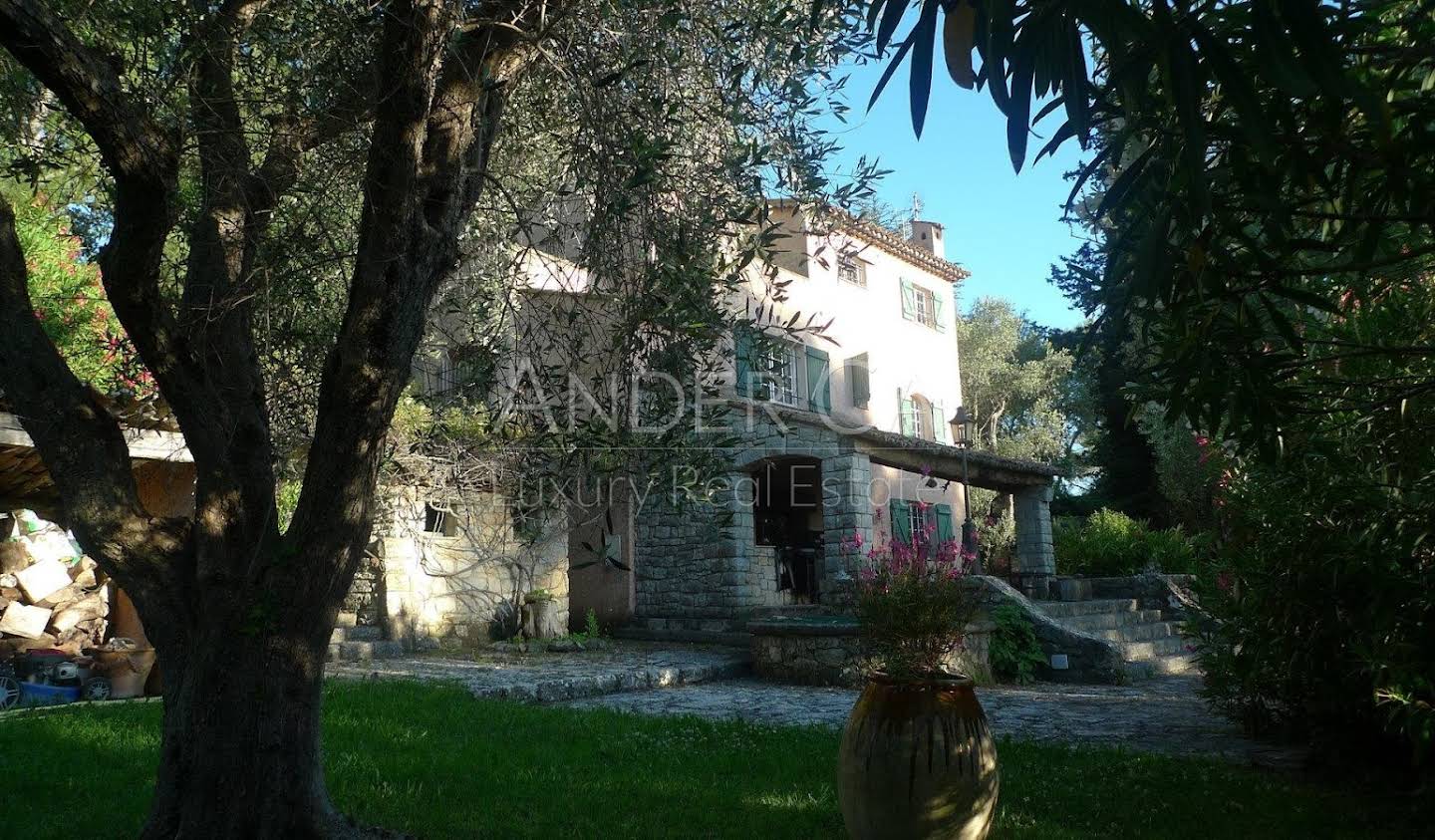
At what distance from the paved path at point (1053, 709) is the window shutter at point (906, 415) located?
383 inches

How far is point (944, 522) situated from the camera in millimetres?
20391

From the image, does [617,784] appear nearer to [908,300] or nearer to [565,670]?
[565,670]

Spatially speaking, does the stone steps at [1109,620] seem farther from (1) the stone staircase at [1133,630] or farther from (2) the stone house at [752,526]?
(2) the stone house at [752,526]

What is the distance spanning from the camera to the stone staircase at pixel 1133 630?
12820 millimetres

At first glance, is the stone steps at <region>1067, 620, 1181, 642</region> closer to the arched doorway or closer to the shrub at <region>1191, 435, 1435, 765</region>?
the arched doorway

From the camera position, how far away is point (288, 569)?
3.71m

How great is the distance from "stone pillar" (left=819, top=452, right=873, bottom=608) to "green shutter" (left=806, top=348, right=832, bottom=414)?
4.10m

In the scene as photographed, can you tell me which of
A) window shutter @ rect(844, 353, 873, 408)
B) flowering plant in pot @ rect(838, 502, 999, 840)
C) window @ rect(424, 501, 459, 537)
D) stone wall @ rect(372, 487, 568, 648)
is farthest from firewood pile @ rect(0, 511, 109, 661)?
window shutter @ rect(844, 353, 873, 408)

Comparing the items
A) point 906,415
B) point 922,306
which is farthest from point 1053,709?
point 922,306

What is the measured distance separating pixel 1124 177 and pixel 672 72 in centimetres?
308

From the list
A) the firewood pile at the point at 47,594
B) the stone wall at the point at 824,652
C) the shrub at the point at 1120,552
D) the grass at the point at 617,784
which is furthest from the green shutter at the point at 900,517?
the firewood pile at the point at 47,594

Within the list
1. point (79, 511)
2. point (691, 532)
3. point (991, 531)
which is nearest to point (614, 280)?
point (79, 511)

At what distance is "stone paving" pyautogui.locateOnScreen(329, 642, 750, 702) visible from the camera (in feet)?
30.7

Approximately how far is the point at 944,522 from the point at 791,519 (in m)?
3.40
